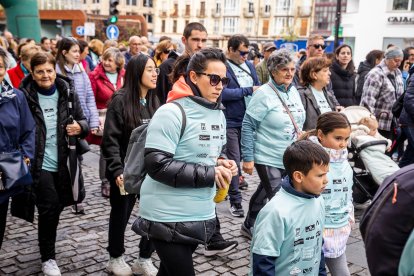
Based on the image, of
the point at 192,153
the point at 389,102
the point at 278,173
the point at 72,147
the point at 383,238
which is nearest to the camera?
the point at 383,238

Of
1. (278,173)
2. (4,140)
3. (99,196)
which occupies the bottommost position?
(99,196)

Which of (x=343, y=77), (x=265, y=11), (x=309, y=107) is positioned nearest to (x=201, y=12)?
(x=265, y=11)

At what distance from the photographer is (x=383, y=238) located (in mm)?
1721

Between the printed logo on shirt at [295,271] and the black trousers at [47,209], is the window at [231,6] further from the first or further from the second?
the printed logo on shirt at [295,271]

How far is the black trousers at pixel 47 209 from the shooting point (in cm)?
427

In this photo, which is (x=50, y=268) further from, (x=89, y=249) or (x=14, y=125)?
(x=14, y=125)

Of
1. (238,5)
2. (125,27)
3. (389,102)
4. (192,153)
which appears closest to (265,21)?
(238,5)

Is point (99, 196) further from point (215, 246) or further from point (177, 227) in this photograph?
point (177, 227)

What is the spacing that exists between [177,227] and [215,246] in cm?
194

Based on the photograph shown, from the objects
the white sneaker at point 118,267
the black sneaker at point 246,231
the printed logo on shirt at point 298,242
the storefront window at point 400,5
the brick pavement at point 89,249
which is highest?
the storefront window at point 400,5

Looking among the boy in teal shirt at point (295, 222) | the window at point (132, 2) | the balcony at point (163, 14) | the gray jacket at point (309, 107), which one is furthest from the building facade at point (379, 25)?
the balcony at point (163, 14)

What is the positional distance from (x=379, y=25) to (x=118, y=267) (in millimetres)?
34320

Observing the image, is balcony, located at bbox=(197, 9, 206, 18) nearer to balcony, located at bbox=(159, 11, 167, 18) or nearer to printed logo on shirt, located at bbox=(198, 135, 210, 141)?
balcony, located at bbox=(159, 11, 167, 18)

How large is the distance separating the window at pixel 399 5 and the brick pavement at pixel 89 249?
106ft
